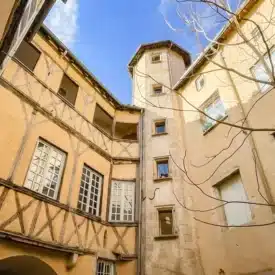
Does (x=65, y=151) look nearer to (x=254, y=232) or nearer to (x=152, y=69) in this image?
(x=254, y=232)

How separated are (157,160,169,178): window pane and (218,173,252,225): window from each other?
8.00 ft

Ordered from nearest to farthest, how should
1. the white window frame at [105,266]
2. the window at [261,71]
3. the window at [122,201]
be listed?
the window at [261,71]
the white window frame at [105,266]
the window at [122,201]

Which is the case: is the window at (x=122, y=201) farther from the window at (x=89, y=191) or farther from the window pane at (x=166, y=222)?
the window pane at (x=166, y=222)

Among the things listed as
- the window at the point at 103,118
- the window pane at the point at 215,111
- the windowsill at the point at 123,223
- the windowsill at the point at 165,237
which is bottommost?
the windowsill at the point at 165,237

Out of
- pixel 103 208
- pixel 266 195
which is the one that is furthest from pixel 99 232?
pixel 266 195

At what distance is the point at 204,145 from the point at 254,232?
135 inches

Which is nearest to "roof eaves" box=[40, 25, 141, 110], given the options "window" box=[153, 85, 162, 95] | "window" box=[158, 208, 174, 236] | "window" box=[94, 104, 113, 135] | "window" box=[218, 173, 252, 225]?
"window" box=[94, 104, 113, 135]

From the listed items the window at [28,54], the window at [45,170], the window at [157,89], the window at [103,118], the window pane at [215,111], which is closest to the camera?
the window at [45,170]

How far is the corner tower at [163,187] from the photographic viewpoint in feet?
25.5

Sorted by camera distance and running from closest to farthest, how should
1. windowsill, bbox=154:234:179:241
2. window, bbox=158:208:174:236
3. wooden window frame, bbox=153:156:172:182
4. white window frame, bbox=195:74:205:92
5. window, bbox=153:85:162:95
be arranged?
windowsill, bbox=154:234:179:241 → window, bbox=158:208:174:236 → wooden window frame, bbox=153:156:172:182 → white window frame, bbox=195:74:205:92 → window, bbox=153:85:162:95

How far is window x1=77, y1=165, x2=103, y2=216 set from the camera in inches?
320

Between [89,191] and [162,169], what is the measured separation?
120 inches

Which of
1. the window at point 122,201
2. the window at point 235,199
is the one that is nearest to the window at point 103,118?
the window at point 122,201

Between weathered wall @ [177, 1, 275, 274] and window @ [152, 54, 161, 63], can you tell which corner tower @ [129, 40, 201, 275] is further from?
weathered wall @ [177, 1, 275, 274]
